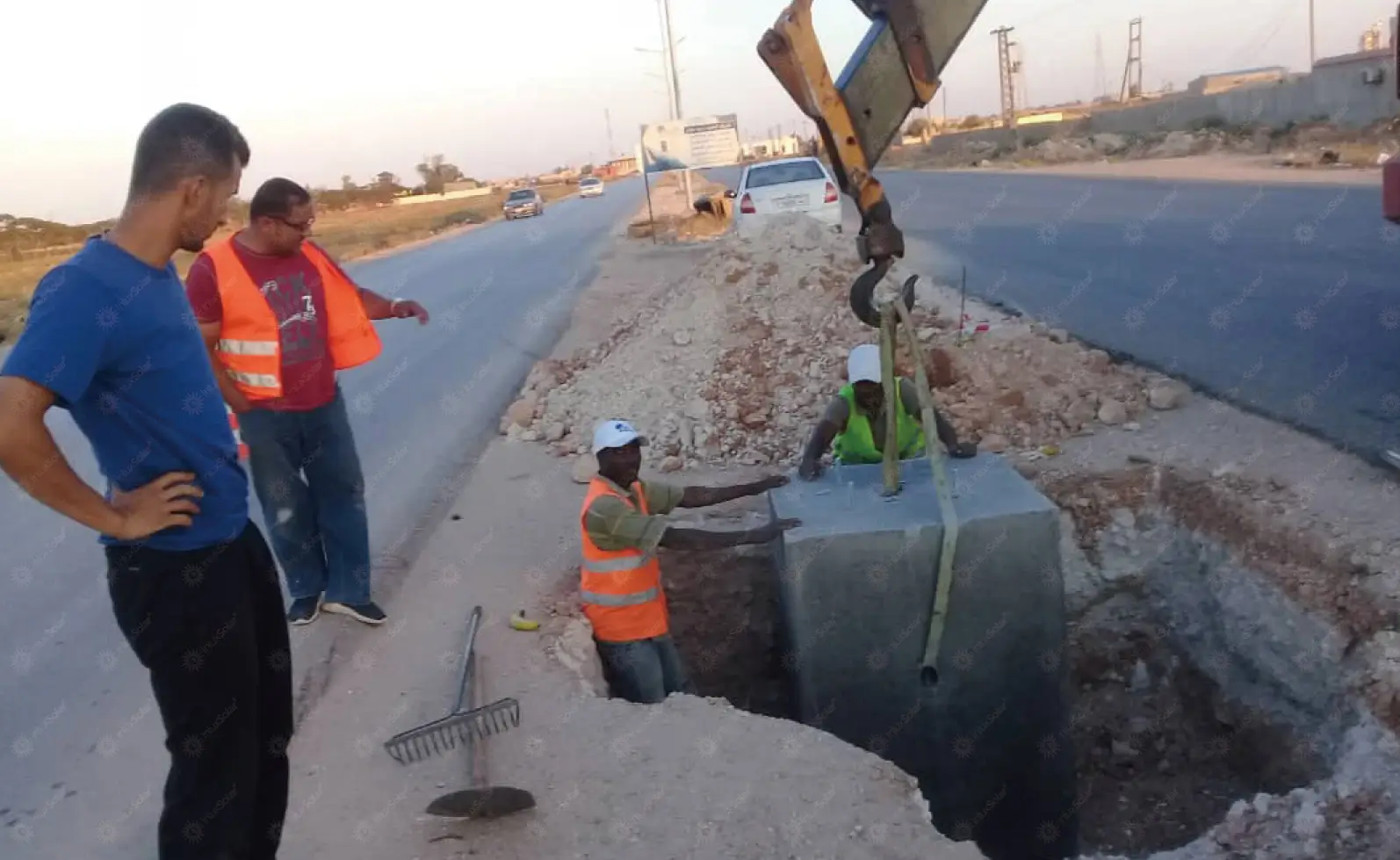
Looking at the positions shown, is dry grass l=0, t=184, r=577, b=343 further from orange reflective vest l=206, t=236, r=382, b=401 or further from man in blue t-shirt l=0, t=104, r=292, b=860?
man in blue t-shirt l=0, t=104, r=292, b=860

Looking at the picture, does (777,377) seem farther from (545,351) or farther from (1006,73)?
(1006,73)

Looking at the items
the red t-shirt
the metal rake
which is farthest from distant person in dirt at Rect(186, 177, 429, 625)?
the metal rake

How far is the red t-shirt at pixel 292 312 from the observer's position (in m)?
4.27

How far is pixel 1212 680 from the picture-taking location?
509 cm

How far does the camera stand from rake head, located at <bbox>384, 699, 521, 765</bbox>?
141 inches

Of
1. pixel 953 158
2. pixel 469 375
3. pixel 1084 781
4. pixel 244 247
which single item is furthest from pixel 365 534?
pixel 953 158

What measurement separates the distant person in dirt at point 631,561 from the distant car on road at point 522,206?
42.5m

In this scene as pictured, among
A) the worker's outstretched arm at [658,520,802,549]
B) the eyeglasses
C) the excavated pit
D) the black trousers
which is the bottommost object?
the excavated pit

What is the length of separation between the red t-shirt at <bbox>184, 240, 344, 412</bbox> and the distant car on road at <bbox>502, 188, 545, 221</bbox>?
1667 inches

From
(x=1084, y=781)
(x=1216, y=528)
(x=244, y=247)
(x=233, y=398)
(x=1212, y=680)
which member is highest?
(x=244, y=247)

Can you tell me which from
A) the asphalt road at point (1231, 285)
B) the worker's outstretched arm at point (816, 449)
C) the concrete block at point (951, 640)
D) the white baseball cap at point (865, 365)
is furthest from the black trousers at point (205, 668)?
the asphalt road at point (1231, 285)

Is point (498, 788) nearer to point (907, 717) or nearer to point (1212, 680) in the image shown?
Answer: point (907, 717)

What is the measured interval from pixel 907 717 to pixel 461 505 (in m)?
2.95

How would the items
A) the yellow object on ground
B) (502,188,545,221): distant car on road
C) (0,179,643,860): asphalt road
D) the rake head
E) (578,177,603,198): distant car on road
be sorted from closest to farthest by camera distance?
the rake head
(0,179,643,860): asphalt road
the yellow object on ground
(502,188,545,221): distant car on road
(578,177,603,198): distant car on road
